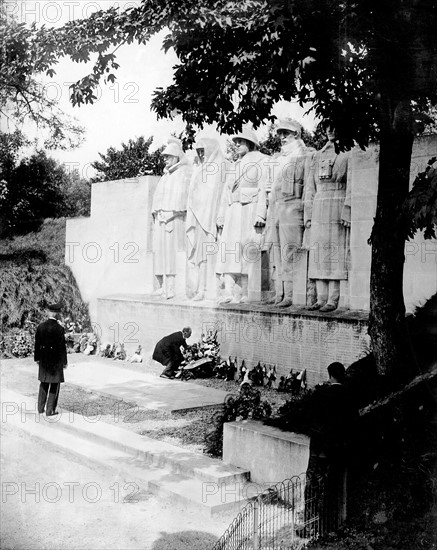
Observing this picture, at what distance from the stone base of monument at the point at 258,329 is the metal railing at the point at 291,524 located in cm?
451

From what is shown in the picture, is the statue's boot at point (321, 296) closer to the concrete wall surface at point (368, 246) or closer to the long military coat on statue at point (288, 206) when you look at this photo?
the concrete wall surface at point (368, 246)

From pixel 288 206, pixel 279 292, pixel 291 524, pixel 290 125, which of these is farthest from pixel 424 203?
pixel 290 125

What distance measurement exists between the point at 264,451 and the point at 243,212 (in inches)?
264

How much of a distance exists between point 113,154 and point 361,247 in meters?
10.0

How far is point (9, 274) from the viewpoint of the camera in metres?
15.8

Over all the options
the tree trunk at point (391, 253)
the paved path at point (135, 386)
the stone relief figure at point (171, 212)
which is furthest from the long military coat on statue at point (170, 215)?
the tree trunk at point (391, 253)

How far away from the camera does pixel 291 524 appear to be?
16.7 ft

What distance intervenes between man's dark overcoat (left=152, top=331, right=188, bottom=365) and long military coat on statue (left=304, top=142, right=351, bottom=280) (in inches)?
104

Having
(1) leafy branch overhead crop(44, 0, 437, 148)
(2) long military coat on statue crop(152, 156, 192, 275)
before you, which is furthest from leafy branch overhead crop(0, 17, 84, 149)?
(2) long military coat on statue crop(152, 156, 192, 275)

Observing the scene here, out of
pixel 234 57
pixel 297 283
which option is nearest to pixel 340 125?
pixel 234 57

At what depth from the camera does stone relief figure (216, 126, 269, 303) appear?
39.7ft

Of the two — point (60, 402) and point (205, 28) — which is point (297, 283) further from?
point (205, 28)

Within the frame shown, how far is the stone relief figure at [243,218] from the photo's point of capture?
12.1 m

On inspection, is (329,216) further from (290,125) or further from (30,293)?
(30,293)
